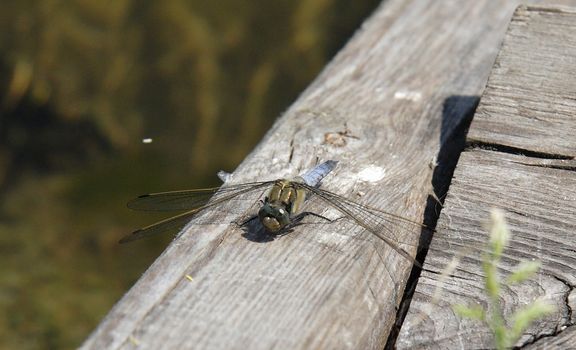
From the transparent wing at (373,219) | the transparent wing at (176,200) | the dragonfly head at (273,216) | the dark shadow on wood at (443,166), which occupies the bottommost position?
the transparent wing at (176,200)

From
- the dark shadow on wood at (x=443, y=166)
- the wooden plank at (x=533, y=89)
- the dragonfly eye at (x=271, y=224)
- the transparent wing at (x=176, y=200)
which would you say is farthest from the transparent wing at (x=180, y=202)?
the wooden plank at (x=533, y=89)

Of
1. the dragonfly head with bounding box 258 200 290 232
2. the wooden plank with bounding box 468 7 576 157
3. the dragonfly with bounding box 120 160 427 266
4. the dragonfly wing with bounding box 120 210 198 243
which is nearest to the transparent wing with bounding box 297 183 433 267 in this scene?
the dragonfly with bounding box 120 160 427 266

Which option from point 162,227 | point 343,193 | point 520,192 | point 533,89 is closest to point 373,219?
point 343,193

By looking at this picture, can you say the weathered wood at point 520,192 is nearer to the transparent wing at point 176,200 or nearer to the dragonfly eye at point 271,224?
the dragonfly eye at point 271,224

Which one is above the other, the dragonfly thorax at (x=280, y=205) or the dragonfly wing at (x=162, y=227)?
the dragonfly thorax at (x=280, y=205)

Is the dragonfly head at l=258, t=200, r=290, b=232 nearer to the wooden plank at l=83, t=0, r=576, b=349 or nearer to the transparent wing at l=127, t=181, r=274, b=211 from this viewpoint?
the wooden plank at l=83, t=0, r=576, b=349

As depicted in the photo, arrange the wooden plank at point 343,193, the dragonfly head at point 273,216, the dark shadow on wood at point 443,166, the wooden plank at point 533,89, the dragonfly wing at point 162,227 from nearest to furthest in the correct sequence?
1. the wooden plank at point 343,193
2. the dark shadow on wood at point 443,166
3. the dragonfly head at point 273,216
4. the wooden plank at point 533,89
5. the dragonfly wing at point 162,227
